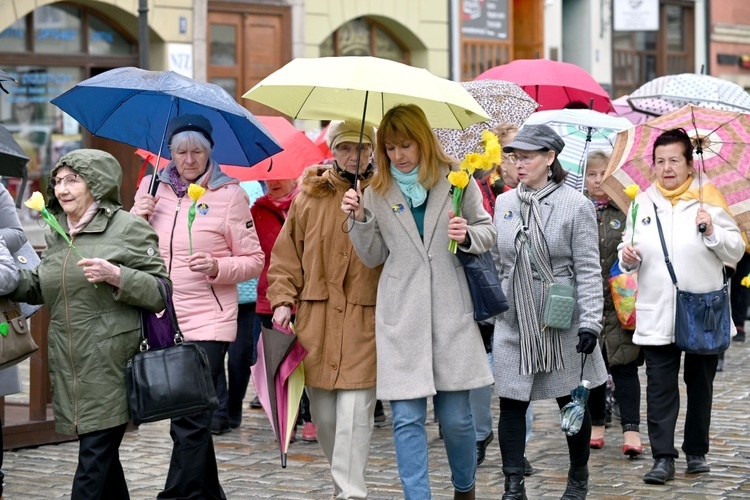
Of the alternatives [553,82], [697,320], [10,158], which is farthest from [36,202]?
[553,82]

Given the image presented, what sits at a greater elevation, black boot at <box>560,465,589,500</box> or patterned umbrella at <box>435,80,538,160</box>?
patterned umbrella at <box>435,80,538,160</box>

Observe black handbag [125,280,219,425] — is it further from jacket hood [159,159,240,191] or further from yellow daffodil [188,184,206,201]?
jacket hood [159,159,240,191]

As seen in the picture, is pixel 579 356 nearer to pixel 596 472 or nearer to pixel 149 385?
pixel 596 472

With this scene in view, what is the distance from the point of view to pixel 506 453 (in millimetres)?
6855

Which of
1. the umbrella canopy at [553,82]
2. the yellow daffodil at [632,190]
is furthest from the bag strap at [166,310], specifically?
the umbrella canopy at [553,82]

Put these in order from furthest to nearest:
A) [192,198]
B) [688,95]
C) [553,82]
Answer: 1. [553,82]
2. [688,95]
3. [192,198]

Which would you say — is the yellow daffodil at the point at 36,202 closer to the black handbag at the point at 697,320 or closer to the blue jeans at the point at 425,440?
the blue jeans at the point at 425,440

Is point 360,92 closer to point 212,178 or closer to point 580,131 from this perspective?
point 212,178

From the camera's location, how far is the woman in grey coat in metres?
6.78

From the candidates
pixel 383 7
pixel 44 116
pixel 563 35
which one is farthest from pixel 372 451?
pixel 563 35

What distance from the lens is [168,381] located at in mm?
6039

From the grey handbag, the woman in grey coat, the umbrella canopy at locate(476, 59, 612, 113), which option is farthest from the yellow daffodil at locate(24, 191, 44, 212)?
the umbrella canopy at locate(476, 59, 612, 113)

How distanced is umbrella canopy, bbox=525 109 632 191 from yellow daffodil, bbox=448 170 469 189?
8.68 ft

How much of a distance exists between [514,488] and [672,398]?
1.33 m
